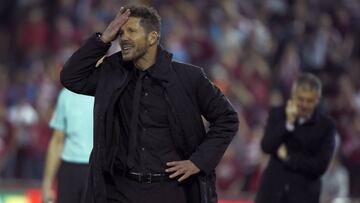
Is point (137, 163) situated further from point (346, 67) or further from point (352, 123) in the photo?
point (346, 67)

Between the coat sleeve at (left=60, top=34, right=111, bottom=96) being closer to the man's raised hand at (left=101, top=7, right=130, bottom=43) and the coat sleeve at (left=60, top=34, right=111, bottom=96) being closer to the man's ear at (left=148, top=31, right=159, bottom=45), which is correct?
the man's raised hand at (left=101, top=7, right=130, bottom=43)

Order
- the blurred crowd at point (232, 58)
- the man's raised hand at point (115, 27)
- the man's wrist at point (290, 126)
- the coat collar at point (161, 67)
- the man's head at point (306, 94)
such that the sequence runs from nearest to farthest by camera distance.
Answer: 1. the man's raised hand at point (115, 27)
2. the coat collar at point (161, 67)
3. the man's head at point (306, 94)
4. the man's wrist at point (290, 126)
5. the blurred crowd at point (232, 58)

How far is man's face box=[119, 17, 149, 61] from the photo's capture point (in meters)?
6.80

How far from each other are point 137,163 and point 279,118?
246 centimetres

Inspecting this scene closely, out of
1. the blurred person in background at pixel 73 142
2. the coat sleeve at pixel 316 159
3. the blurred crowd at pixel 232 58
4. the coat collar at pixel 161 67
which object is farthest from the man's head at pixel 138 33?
the blurred crowd at pixel 232 58

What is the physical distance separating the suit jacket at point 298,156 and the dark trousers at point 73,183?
1.49 meters

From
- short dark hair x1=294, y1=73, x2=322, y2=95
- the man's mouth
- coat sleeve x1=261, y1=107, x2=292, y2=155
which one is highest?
the man's mouth

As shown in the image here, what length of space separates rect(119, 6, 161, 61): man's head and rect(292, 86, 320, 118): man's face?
2224 millimetres

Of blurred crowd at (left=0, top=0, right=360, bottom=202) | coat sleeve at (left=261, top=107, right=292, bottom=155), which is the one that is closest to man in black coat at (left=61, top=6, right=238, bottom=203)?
coat sleeve at (left=261, top=107, right=292, bottom=155)

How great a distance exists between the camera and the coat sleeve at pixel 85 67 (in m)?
6.83

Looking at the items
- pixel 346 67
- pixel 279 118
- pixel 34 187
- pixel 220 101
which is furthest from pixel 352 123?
pixel 220 101

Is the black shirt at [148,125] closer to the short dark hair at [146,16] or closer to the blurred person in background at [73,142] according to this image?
the short dark hair at [146,16]

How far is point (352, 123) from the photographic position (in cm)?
Result: 1612

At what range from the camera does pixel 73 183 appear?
29.3ft
